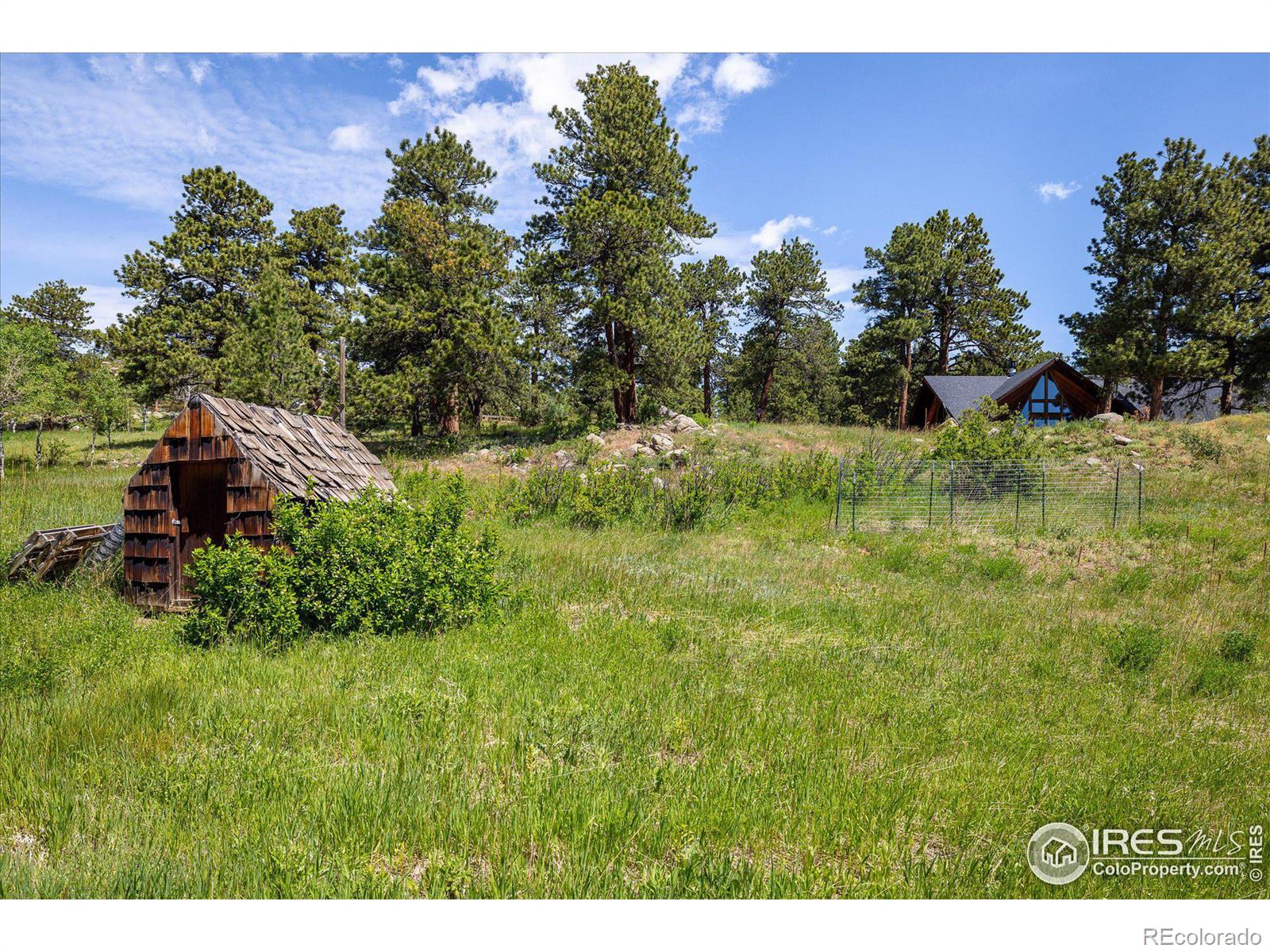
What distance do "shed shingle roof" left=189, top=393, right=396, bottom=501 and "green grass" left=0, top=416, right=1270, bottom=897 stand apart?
2521 millimetres

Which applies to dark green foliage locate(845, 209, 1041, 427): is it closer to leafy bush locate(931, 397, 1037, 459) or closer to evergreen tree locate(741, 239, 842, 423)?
evergreen tree locate(741, 239, 842, 423)

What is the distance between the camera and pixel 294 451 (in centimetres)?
969

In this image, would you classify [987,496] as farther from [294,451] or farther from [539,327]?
[539,327]

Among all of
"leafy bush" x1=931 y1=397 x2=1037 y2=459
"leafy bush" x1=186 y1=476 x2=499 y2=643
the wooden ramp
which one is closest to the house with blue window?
"leafy bush" x1=931 y1=397 x2=1037 y2=459

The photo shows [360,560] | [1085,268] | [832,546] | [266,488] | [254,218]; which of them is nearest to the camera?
[360,560]

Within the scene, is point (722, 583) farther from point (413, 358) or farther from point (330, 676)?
point (413, 358)

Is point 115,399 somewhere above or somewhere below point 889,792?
above

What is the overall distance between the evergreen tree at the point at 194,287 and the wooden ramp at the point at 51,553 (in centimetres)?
2765

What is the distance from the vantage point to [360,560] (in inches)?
305

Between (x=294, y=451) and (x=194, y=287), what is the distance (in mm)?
38031

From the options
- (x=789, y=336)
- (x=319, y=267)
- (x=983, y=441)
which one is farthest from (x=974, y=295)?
(x=319, y=267)

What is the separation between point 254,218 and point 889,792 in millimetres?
48761

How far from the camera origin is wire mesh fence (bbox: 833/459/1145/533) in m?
17.0

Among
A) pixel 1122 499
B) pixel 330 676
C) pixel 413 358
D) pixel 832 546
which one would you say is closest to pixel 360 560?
pixel 330 676
